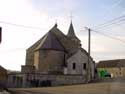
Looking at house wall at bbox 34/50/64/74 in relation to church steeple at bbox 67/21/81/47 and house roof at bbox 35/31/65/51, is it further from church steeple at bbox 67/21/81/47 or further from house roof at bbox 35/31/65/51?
church steeple at bbox 67/21/81/47

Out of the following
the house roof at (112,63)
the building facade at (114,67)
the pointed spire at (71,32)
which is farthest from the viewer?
the house roof at (112,63)

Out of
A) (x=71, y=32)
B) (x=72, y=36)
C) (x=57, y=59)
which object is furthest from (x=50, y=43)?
(x=71, y=32)

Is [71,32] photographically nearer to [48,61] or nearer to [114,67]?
[48,61]

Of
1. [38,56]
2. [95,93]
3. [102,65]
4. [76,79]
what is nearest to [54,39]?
[38,56]

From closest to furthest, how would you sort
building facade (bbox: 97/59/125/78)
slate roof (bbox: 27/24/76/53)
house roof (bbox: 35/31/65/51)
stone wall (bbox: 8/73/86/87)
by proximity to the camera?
stone wall (bbox: 8/73/86/87), house roof (bbox: 35/31/65/51), slate roof (bbox: 27/24/76/53), building facade (bbox: 97/59/125/78)

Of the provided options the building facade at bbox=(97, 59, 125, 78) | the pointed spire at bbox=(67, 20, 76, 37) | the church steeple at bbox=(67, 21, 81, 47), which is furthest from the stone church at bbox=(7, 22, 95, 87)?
the building facade at bbox=(97, 59, 125, 78)

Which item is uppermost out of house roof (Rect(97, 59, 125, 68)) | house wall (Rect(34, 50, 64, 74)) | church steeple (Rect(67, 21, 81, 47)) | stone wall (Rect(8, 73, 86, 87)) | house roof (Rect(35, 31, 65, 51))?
church steeple (Rect(67, 21, 81, 47))

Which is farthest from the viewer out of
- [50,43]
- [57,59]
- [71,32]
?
[71,32]

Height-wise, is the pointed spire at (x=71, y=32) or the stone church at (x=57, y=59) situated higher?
the pointed spire at (x=71, y=32)

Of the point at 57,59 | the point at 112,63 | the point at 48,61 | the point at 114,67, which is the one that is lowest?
the point at 48,61

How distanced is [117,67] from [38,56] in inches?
2105

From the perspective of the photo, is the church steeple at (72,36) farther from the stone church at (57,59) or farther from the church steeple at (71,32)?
the stone church at (57,59)

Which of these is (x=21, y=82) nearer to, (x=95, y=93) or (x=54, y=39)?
(x=54, y=39)

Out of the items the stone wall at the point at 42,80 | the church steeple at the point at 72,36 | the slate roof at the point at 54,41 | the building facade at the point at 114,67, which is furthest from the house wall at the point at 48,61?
the building facade at the point at 114,67
